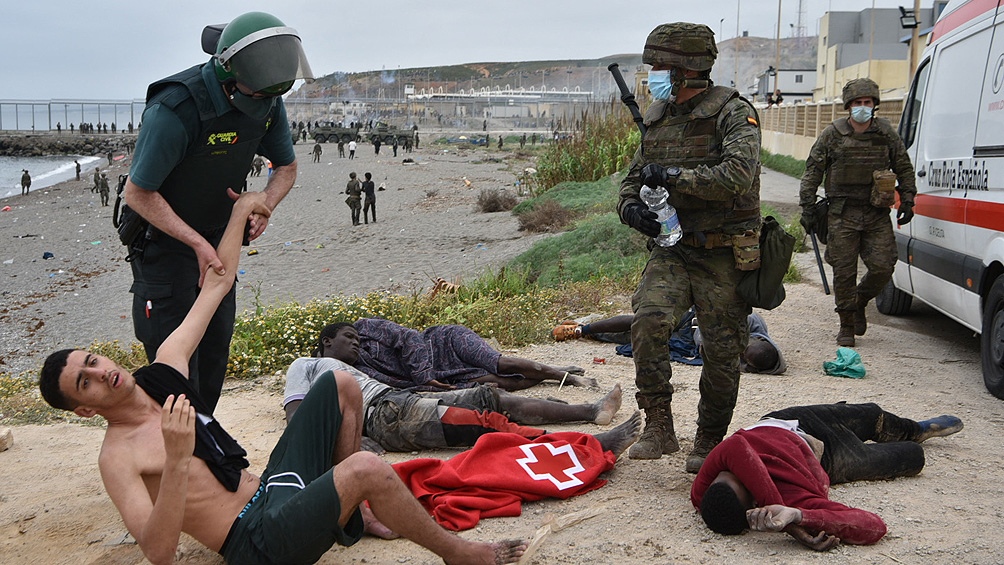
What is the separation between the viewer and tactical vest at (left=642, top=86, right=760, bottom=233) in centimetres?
445

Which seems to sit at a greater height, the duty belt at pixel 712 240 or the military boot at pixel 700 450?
the duty belt at pixel 712 240

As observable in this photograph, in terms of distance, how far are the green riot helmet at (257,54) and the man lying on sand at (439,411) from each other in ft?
5.93

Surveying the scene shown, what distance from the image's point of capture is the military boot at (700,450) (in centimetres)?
448

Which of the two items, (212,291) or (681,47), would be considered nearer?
(212,291)

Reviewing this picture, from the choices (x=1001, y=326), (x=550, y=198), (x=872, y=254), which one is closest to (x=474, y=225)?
(x=550, y=198)

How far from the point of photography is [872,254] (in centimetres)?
757

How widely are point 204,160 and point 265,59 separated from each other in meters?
0.52

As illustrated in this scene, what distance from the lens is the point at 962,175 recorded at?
258 inches

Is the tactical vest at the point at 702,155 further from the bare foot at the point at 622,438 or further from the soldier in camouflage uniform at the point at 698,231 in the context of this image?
the bare foot at the point at 622,438

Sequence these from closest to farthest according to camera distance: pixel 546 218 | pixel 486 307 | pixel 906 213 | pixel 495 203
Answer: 1. pixel 906 213
2. pixel 486 307
3. pixel 546 218
4. pixel 495 203

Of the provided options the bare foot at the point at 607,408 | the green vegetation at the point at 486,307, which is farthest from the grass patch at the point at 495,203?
the bare foot at the point at 607,408

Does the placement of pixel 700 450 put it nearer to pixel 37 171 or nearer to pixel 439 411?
pixel 439 411

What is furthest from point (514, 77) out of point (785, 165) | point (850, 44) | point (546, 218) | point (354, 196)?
point (546, 218)

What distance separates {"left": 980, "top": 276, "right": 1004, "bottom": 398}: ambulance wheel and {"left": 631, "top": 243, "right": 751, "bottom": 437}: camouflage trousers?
253 centimetres
